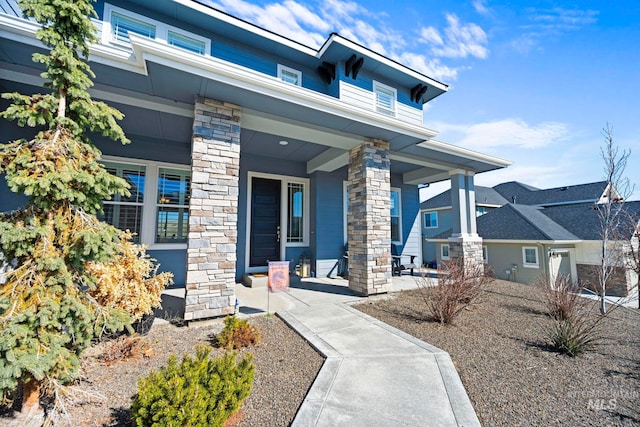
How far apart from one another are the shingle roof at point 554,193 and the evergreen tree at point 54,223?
2455cm

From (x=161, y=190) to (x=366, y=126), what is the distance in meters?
5.10

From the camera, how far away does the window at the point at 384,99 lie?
8.01 meters

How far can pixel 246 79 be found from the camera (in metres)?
3.98

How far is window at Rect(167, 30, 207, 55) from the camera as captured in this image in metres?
5.79

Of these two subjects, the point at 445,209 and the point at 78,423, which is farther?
the point at 445,209

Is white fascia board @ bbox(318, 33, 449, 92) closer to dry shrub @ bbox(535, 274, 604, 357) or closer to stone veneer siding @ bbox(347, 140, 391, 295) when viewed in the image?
stone veneer siding @ bbox(347, 140, 391, 295)

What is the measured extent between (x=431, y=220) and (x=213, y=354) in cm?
2005

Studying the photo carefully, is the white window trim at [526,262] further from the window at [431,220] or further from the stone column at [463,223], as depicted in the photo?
the window at [431,220]

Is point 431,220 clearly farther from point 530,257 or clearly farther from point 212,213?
point 212,213

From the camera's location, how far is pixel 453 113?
26.9 feet

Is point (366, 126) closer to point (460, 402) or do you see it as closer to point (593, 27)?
point (460, 402)

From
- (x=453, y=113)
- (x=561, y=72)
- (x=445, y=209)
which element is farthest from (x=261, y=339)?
(x=445, y=209)

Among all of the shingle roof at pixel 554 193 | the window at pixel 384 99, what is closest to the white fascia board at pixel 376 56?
the window at pixel 384 99

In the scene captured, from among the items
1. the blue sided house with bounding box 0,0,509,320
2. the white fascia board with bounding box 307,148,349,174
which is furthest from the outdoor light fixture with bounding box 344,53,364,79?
the white fascia board with bounding box 307,148,349,174
